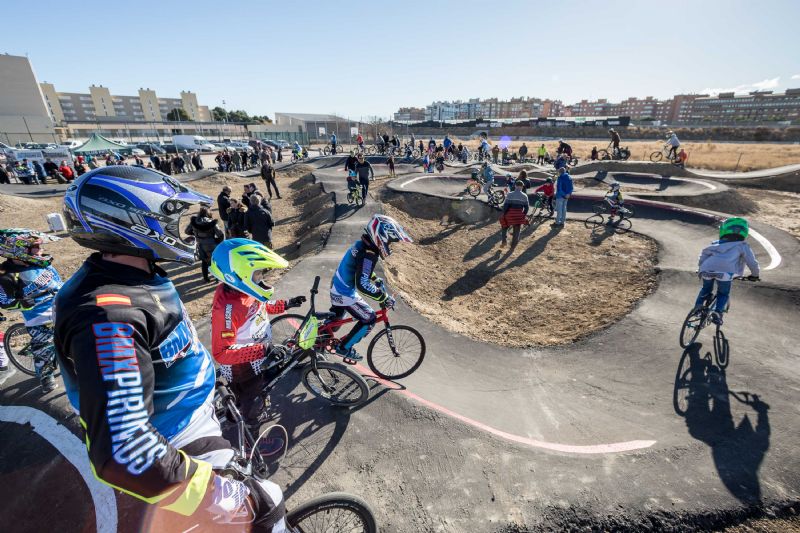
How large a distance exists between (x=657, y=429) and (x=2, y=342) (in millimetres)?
10576

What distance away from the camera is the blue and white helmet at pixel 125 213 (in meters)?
1.91

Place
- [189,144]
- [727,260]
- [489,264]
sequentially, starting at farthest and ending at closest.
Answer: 1. [189,144]
2. [489,264]
3. [727,260]

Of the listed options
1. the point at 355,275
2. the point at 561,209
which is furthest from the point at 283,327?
the point at 561,209

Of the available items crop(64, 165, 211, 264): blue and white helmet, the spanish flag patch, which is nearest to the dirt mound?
crop(64, 165, 211, 264): blue and white helmet

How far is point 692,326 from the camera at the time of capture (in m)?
6.78

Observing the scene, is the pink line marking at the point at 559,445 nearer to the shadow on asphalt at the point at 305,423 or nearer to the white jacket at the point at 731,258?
the shadow on asphalt at the point at 305,423

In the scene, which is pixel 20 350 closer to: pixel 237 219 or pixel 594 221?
pixel 237 219

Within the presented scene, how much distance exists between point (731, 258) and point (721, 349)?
1.78 m

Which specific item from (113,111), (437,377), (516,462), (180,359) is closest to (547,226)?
(437,377)

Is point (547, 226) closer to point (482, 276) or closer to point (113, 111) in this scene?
point (482, 276)

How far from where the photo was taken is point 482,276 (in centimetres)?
1205

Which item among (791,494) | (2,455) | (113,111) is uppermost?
(113,111)

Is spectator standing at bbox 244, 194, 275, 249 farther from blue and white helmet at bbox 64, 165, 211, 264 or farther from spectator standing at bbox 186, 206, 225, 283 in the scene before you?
blue and white helmet at bbox 64, 165, 211, 264

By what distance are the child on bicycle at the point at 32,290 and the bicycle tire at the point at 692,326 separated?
430 inches
